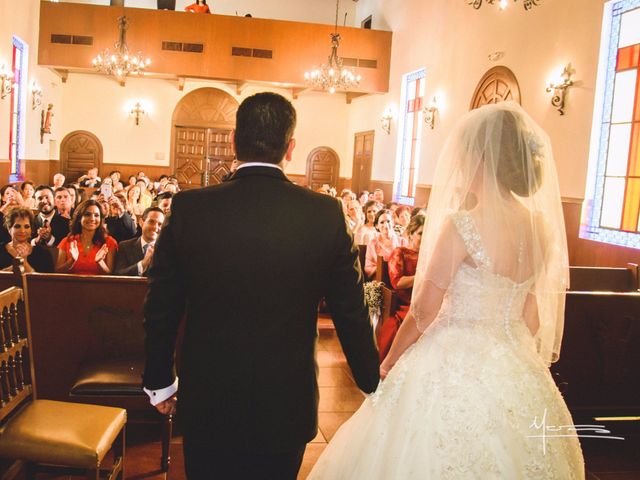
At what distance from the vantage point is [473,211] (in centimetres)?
217

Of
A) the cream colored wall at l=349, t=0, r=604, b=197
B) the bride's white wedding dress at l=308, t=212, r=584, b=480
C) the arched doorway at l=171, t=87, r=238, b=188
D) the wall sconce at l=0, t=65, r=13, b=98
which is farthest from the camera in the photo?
the arched doorway at l=171, t=87, r=238, b=188

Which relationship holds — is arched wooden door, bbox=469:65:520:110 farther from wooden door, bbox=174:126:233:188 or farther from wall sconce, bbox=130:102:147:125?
wall sconce, bbox=130:102:147:125

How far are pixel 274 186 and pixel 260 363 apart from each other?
0.49 meters

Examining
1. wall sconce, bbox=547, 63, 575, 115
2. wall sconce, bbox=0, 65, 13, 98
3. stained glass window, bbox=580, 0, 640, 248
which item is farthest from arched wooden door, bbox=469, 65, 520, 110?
wall sconce, bbox=0, 65, 13, 98

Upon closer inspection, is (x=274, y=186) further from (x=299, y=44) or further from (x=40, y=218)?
(x=299, y=44)

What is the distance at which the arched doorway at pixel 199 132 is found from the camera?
658 inches

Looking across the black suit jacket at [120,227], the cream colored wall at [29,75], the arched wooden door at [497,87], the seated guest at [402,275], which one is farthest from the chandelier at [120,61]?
the seated guest at [402,275]

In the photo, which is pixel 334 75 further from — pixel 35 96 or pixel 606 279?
pixel 606 279

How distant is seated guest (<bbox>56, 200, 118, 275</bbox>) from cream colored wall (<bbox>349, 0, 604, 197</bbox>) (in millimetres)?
5132

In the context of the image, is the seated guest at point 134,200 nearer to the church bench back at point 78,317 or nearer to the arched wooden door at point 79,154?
the church bench back at point 78,317

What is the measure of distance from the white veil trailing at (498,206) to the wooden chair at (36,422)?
51.8 inches

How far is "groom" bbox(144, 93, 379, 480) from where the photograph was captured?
1.71 metres

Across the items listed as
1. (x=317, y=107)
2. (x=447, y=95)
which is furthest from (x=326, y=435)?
(x=317, y=107)

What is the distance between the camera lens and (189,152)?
663 inches
